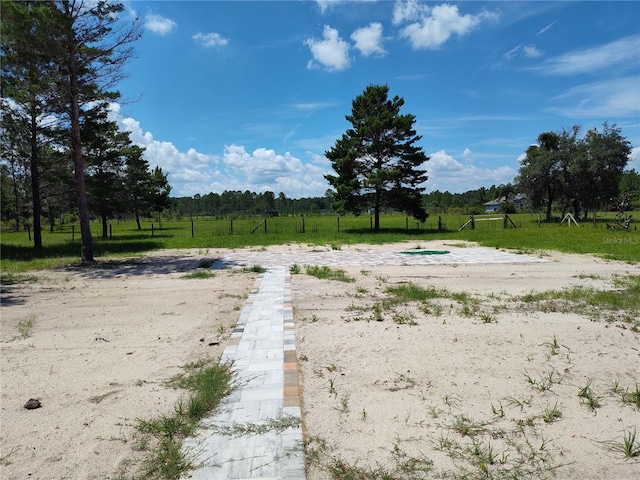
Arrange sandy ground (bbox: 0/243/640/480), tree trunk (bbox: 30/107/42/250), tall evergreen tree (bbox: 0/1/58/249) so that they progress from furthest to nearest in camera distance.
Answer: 1. tree trunk (bbox: 30/107/42/250)
2. tall evergreen tree (bbox: 0/1/58/249)
3. sandy ground (bbox: 0/243/640/480)

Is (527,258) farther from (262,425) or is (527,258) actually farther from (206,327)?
(262,425)

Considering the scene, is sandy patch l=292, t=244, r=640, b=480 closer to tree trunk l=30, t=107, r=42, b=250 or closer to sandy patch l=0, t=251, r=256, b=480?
sandy patch l=0, t=251, r=256, b=480

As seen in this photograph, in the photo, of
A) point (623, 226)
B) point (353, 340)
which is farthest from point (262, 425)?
point (623, 226)

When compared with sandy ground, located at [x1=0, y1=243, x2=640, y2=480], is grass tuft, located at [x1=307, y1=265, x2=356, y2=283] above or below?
above

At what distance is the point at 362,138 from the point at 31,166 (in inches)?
680

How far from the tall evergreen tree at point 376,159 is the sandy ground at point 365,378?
54.2 feet

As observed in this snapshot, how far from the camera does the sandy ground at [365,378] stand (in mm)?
2430

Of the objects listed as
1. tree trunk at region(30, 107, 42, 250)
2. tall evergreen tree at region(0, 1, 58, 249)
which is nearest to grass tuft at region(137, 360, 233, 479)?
tall evergreen tree at region(0, 1, 58, 249)

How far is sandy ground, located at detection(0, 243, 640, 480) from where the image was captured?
243 cm

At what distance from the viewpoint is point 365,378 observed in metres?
3.55

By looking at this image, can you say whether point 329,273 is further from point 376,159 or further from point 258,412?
point 376,159

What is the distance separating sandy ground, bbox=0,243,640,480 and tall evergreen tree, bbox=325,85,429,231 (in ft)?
54.2

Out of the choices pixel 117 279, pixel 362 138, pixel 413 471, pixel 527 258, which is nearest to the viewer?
pixel 413 471

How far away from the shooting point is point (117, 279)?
9195 mm
